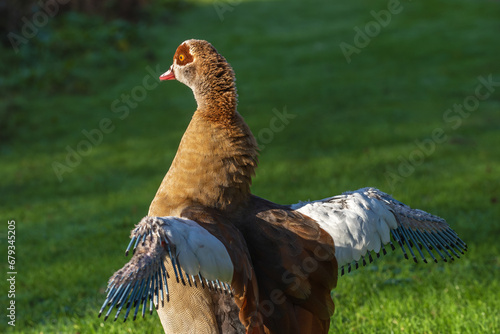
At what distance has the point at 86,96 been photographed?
17.2 m

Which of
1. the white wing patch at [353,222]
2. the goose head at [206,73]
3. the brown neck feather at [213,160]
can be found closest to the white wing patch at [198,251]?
the brown neck feather at [213,160]

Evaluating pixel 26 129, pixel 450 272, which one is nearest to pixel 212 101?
pixel 450 272

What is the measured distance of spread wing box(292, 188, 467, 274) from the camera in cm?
374

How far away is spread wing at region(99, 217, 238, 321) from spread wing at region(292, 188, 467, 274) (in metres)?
0.83

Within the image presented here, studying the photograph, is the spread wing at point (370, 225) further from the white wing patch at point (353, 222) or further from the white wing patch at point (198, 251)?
the white wing patch at point (198, 251)

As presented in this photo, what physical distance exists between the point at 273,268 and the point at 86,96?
14.7 m

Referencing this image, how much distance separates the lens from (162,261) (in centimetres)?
304

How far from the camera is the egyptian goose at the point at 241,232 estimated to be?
134 inches

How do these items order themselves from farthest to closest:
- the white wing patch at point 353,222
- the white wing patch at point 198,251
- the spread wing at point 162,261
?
1. the white wing patch at point 353,222
2. the white wing patch at point 198,251
3. the spread wing at point 162,261

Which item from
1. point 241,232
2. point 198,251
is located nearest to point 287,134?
point 241,232

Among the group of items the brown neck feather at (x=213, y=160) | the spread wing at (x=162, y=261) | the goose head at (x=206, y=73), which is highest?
the goose head at (x=206, y=73)

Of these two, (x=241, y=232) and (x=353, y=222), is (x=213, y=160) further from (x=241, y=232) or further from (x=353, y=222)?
(x=353, y=222)

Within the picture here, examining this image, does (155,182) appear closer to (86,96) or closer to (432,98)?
(86,96)

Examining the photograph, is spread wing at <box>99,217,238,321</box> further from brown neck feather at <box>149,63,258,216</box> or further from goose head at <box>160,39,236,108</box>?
goose head at <box>160,39,236,108</box>
